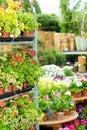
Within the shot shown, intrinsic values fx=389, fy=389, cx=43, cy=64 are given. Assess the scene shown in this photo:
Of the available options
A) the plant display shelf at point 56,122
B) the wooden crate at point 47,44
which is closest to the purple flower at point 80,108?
the plant display shelf at point 56,122

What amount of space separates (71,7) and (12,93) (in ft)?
40.5

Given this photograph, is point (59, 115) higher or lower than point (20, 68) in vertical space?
lower

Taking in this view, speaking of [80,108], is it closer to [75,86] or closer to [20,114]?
[75,86]

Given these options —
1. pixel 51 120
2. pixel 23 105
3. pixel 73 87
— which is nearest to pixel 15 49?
pixel 23 105

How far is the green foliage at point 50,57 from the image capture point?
1152 centimetres

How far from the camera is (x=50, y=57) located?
11688mm

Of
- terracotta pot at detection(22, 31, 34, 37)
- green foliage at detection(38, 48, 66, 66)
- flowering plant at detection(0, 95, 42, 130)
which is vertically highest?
terracotta pot at detection(22, 31, 34, 37)

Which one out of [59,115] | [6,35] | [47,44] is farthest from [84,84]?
[47,44]

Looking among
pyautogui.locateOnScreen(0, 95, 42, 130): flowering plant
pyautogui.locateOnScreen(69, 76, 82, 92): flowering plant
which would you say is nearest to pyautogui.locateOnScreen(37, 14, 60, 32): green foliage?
pyautogui.locateOnScreen(69, 76, 82, 92): flowering plant

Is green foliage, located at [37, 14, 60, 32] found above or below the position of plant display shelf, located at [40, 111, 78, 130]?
above

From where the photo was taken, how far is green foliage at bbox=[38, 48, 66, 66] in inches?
454

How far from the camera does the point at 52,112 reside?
4828 mm

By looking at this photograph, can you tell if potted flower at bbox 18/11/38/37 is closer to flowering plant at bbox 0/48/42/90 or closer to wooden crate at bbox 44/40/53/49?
flowering plant at bbox 0/48/42/90

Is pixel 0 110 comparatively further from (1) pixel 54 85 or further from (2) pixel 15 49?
(1) pixel 54 85
